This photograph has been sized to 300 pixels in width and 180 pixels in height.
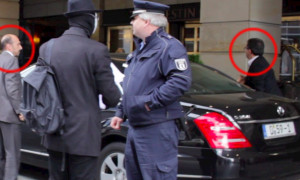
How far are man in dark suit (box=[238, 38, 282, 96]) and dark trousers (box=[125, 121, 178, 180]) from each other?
3041 millimetres

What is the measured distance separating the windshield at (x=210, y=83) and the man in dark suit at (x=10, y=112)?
6.67 ft

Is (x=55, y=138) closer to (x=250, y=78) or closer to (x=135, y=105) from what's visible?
(x=135, y=105)

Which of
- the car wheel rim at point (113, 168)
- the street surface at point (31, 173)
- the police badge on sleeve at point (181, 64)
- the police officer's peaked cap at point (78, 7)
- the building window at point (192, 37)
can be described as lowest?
the street surface at point (31, 173)

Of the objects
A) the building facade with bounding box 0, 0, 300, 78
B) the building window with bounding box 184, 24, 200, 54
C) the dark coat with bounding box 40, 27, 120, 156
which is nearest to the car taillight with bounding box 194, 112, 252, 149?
the dark coat with bounding box 40, 27, 120, 156

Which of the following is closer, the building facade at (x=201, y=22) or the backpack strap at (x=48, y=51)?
the backpack strap at (x=48, y=51)

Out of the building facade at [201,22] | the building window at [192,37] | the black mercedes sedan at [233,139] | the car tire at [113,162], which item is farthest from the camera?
the building window at [192,37]

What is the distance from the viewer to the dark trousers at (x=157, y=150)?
11.9ft

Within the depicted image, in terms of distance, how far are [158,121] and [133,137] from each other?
0.28 meters

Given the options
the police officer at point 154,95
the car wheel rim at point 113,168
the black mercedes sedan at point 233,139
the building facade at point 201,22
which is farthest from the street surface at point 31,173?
the police officer at point 154,95

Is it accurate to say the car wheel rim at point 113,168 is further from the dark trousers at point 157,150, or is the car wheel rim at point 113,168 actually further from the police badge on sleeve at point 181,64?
the police badge on sleeve at point 181,64

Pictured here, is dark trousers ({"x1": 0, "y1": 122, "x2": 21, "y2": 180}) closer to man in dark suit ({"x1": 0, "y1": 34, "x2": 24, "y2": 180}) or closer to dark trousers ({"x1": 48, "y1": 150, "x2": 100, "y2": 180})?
man in dark suit ({"x1": 0, "y1": 34, "x2": 24, "y2": 180})

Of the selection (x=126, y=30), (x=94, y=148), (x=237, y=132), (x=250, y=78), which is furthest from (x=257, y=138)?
(x=126, y=30)

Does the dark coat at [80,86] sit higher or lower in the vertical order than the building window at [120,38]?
lower

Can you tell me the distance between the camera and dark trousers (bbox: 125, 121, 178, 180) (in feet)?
11.9
